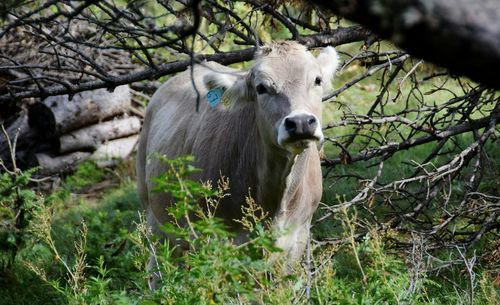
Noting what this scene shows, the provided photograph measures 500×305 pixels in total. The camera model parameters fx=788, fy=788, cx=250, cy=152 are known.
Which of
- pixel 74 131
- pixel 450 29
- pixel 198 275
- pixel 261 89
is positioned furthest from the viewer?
pixel 74 131

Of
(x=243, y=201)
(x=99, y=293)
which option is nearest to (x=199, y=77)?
(x=243, y=201)

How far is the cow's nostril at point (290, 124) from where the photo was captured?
187 inches

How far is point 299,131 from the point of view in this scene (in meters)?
4.72

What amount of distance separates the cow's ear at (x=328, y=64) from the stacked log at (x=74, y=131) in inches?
239

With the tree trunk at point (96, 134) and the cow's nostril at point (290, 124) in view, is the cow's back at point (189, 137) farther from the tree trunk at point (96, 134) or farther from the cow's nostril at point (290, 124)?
the tree trunk at point (96, 134)

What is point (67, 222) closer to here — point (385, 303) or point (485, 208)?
point (485, 208)

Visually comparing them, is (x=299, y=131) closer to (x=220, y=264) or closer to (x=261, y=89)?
(x=261, y=89)

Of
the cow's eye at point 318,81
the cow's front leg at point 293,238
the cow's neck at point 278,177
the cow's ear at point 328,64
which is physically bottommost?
the cow's front leg at point 293,238

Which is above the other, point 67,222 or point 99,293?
point 99,293

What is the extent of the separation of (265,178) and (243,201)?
0.25 meters

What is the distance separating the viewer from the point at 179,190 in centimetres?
363

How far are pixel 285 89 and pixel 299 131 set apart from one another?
0.56 m

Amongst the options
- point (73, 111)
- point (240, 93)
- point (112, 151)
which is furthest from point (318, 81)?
point (112, 151)

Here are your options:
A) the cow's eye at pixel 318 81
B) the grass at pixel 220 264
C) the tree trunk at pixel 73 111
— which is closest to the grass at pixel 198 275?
the grass at pixel 220 264
